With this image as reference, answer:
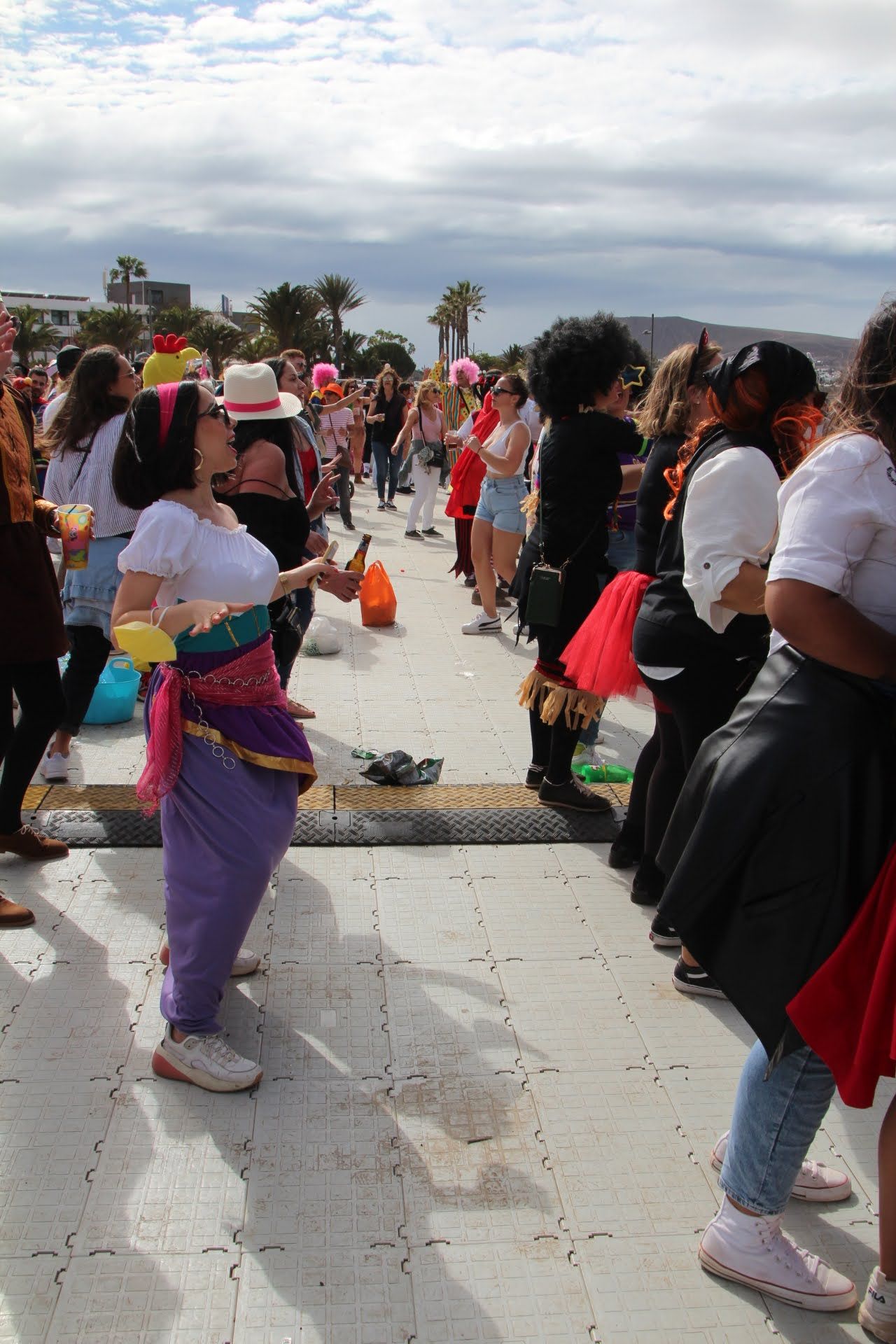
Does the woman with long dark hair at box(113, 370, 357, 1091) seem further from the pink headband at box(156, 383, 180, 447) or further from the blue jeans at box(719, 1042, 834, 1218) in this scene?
the blue jeans at box(719, 1042, 834, 1218)

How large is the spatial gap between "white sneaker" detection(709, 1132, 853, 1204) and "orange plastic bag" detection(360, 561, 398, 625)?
18.2 ft

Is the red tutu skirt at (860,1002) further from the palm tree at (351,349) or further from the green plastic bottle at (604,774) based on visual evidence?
the palm tree at (351,349)

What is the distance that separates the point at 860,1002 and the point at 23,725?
3.09 m

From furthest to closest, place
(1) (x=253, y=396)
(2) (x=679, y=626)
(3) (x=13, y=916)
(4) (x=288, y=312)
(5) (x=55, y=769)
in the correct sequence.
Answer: (4) (x=288, y=312), (5) (x=55, y=769), (1) (x=253, y=396), (3) (x=13, y=916), (2) (x=679, y=626)

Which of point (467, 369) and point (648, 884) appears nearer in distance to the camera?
point (648, 884)

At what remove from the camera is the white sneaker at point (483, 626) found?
25.3 feet

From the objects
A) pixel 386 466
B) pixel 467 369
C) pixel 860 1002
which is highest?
pixel 467 369

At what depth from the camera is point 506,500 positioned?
7.37 meters

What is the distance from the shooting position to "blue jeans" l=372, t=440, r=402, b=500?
14.2 meters

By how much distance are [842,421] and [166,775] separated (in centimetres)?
183

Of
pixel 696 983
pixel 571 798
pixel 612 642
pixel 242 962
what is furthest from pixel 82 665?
pixel 696 983

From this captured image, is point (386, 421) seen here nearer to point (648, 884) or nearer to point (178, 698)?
point (648, 884)

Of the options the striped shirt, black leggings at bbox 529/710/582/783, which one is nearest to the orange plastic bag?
the striped shirt

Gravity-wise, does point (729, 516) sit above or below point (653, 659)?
above
